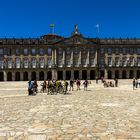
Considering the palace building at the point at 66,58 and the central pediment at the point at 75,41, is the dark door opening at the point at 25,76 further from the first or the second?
the central pediment at the point at 75,41

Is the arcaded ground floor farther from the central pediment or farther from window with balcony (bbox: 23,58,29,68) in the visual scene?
the central pediment

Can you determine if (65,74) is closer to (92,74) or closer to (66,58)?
(66,58)

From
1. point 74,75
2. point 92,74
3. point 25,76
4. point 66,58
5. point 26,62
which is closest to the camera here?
point 66,58

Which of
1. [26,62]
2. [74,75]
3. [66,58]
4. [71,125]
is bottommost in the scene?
[71,125]

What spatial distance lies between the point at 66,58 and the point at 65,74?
477 centimetres

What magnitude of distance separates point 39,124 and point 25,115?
2614 mm

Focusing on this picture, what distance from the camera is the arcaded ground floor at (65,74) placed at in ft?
257

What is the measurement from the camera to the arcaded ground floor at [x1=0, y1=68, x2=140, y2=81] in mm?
78438

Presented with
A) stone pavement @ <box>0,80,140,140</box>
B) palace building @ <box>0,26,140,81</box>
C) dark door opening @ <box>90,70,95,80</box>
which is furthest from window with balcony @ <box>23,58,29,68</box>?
stone pavement @ <box>0,80,140,140</box>

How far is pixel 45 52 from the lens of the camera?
7881cm

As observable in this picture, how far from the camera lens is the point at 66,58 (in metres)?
78.8

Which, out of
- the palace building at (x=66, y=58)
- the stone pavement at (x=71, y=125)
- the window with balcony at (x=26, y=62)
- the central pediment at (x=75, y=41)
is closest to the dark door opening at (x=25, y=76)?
the palace building at (x=66, y=58)

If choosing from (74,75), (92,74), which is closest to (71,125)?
(74,75)

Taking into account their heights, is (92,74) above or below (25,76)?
above
